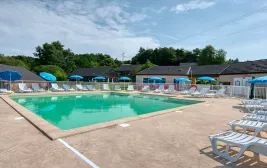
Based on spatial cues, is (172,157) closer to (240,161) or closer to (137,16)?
(240,161)

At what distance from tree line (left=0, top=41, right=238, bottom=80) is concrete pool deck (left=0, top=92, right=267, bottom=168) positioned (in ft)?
108

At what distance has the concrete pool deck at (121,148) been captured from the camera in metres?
2.97

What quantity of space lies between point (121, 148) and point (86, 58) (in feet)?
206

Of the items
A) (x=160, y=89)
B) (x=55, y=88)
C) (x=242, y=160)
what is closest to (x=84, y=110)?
(x=242, y=160)

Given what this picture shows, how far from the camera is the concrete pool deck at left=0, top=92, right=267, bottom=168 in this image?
297 cm

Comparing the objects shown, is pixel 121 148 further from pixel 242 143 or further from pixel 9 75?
pixel 9 75

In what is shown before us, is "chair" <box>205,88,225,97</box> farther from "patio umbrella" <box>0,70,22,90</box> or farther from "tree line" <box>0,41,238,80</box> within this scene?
"tree line" <box>0,41,238,80</box>

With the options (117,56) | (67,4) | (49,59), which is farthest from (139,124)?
(117,56)

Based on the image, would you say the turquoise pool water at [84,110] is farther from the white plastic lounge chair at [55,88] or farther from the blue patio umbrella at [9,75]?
the white plastic lounge chair at [55,88]

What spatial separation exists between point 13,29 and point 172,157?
22025 mm

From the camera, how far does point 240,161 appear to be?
307 cm

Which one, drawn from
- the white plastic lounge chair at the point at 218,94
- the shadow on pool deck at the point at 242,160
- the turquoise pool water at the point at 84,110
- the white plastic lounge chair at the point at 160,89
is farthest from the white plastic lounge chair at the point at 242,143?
the white plastic lounge chair at the point at 160,89

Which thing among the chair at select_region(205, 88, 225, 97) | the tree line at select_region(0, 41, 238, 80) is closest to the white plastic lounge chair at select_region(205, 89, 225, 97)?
the chair at select_region(205, 88, 225, 97)

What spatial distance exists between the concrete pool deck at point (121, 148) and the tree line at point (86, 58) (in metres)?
33.1
